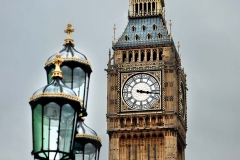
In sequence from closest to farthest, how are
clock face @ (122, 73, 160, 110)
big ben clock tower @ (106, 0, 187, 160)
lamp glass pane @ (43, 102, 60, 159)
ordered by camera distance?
lamp glass pane @ (43, 102, 60, 159) → big ben clock tower @ (106, 0, 187, 160) → clock face @ (122, 73, 160, 110)

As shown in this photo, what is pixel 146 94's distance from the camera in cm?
6569

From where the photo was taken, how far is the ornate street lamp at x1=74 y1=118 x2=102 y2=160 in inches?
470

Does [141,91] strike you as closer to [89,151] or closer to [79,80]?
[89,151]

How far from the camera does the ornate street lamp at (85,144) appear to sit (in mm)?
11945

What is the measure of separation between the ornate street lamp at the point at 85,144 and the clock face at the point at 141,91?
53011 mm

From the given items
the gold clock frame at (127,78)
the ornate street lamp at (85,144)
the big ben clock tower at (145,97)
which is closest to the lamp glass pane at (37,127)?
the ornate street lamp at (85,144)

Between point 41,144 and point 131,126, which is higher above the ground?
point 131,126

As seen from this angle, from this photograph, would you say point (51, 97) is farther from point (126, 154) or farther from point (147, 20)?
point (147, 20)

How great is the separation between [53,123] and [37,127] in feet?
0.79

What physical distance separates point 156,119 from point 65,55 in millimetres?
52855

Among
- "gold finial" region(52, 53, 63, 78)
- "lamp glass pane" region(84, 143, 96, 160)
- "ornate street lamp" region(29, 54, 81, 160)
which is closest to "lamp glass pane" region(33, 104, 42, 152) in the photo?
"ornate street lamp" region(29, 54, 81, 160)

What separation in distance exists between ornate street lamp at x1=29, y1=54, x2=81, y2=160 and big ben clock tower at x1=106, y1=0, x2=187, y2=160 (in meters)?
53.8

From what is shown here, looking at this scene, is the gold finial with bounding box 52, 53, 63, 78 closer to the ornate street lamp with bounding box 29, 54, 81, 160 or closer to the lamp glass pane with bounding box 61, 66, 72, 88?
the ornate street lamp with bounding box 29, 54, 81, 160

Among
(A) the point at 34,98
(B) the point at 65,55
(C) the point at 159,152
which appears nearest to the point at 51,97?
(A) the point at 34,98
